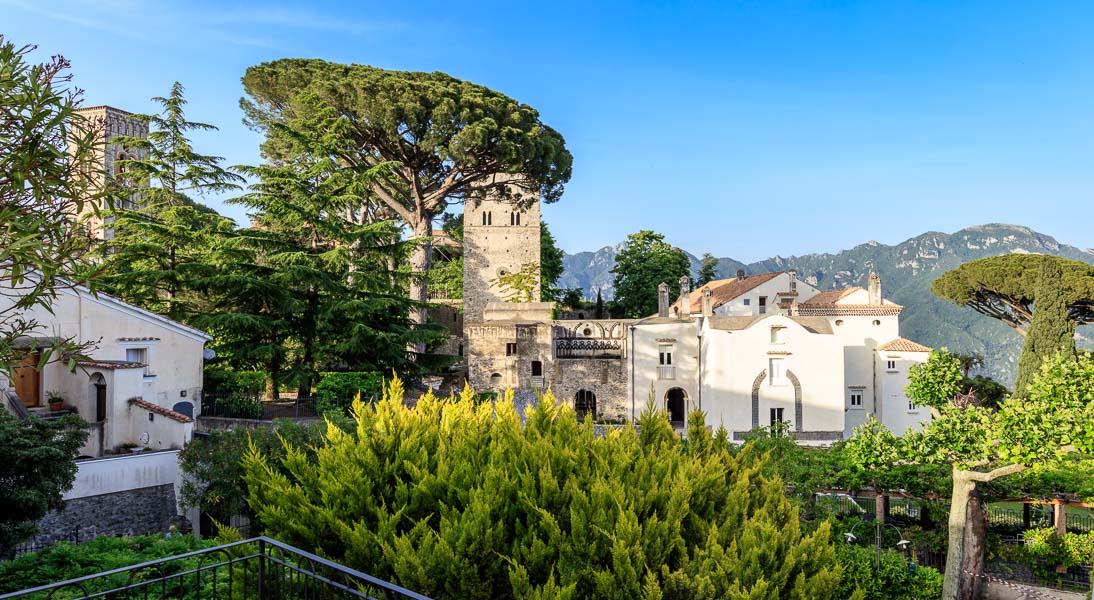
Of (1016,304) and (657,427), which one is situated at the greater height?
(1016,304)

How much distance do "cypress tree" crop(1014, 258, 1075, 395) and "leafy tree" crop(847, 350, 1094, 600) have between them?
20871mm

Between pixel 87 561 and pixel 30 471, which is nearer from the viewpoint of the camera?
pixel 87 561

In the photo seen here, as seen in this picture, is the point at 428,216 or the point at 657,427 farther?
the point at 428,216

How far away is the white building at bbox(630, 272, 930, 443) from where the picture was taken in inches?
1220

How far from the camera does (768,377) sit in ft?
103

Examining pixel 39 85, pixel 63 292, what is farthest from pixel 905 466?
pixel 63 292

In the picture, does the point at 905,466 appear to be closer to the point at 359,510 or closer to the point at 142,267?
the point at 359,510

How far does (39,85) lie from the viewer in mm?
4777

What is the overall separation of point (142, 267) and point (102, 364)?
7.01 meters

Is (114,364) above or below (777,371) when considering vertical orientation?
above

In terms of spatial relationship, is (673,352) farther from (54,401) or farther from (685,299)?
(54,401)

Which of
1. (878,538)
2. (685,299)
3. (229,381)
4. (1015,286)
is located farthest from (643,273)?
(878,538)

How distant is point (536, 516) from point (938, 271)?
180672 millimetres

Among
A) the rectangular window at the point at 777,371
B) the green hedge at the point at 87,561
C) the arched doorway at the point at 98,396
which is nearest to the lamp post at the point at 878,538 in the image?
the rectangular window at the point at 777,371
